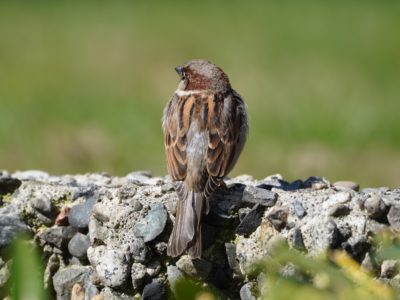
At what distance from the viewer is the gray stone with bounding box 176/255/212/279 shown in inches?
147

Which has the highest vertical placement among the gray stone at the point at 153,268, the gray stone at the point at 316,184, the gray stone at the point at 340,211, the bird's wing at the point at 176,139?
the bird's wing at the point at 176,139

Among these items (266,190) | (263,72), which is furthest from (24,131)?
(266,190)

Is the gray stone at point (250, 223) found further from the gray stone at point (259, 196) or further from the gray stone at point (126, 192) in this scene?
the gray stone at point (126, 192)

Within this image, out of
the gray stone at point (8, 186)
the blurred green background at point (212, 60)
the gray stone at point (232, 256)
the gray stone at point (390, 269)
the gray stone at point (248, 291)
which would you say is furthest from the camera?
the blurred green background at point (212, 60)

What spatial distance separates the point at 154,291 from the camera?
12.3ft

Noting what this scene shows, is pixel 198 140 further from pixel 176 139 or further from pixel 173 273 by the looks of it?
pixel 173 273

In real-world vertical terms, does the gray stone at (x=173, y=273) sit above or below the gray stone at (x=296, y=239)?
below

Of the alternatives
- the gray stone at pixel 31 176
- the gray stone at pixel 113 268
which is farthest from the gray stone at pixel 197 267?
the gray stone at pixel 31 176

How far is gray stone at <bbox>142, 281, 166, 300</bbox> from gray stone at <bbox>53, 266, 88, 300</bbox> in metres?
0.34

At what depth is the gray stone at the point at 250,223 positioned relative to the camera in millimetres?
3727

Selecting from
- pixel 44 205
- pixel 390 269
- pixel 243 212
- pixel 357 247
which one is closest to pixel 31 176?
pixel 44 205

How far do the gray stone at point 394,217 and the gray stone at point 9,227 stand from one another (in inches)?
57.1

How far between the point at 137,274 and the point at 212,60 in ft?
31.6

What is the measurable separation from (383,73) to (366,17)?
425 cm
